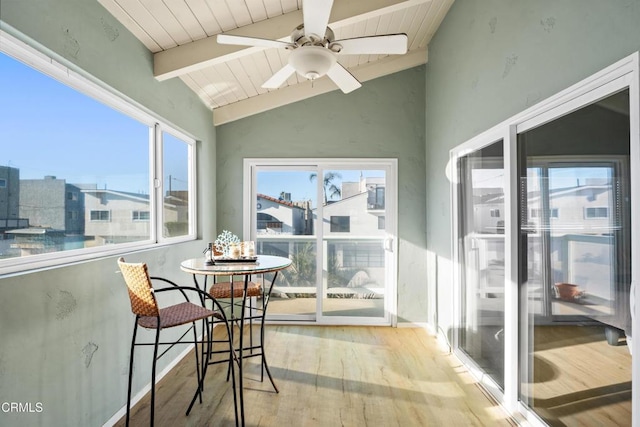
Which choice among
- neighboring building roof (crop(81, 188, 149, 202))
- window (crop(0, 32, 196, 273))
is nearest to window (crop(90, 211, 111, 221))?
window (crop(0, 32, 196, 273))

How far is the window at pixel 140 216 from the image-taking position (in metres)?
2.71

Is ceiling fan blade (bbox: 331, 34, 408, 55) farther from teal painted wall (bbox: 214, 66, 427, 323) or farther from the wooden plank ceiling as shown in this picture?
teal painted wall (bbox: 214, 66, 427, 323)

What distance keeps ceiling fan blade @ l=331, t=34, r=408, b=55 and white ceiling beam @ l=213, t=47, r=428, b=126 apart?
1.97 metres

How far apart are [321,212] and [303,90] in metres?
1.38

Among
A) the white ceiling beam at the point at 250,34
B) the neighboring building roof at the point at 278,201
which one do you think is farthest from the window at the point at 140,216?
the neighboring building roof at the point at 278,201

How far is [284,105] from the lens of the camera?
14.0 ft

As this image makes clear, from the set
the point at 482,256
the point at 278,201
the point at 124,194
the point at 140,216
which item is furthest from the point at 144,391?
the point at 482,256

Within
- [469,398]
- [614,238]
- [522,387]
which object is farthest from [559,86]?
[469,398]

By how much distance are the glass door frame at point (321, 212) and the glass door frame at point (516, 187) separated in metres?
0.94

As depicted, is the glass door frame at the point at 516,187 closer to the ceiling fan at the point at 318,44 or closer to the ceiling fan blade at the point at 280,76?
the ceiling fan at the point at 318,44

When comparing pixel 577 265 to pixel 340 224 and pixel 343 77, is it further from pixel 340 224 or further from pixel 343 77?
pixel 340 224

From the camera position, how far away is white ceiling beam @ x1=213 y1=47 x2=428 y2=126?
4027 mm

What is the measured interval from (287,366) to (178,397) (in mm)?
895

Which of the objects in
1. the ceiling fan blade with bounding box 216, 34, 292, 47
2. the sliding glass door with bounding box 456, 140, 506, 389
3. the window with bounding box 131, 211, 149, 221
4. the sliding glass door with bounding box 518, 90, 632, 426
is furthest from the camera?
the window with bounding box 131, 211, 149, 221
